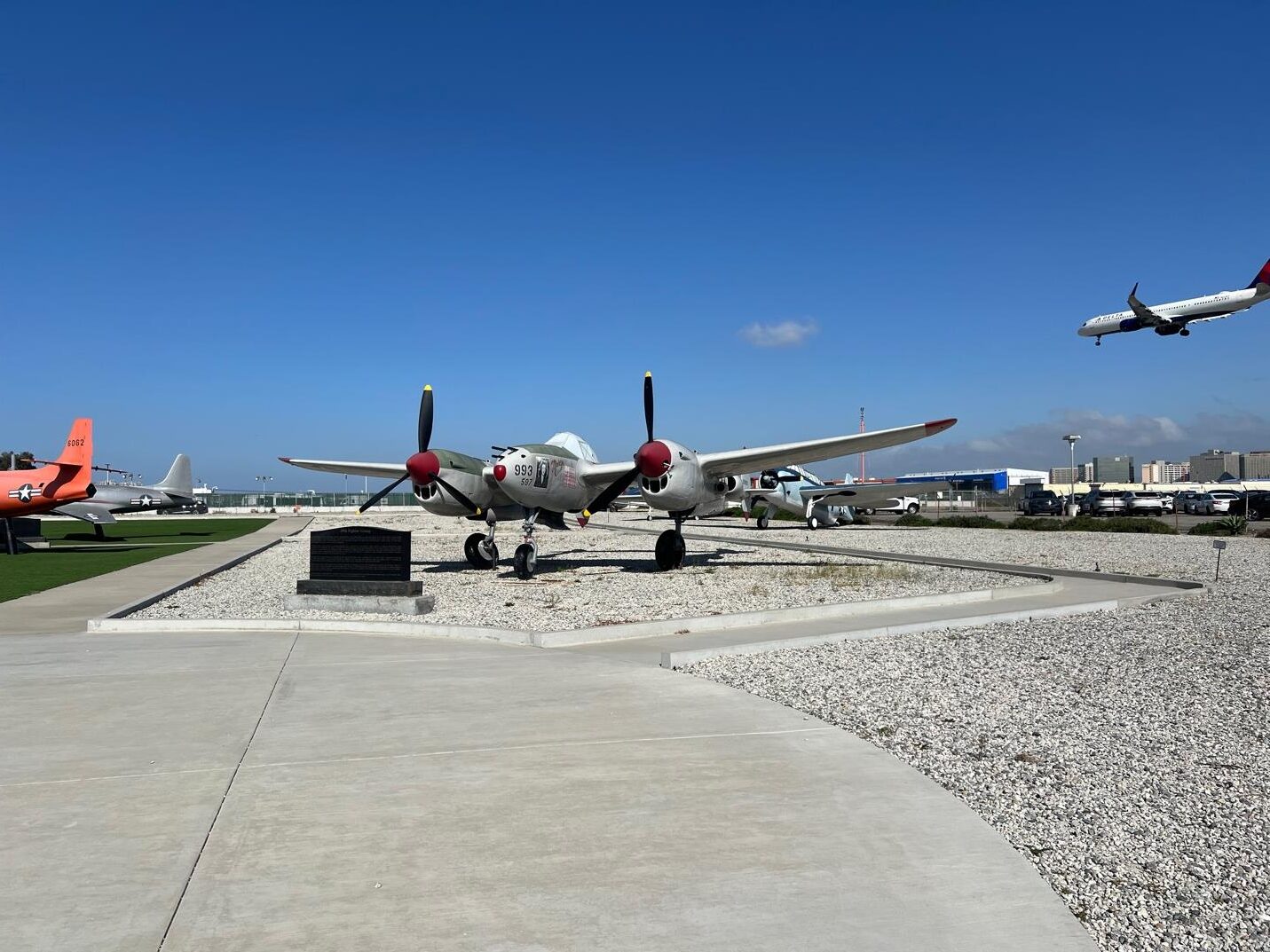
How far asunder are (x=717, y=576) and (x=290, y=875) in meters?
17.0

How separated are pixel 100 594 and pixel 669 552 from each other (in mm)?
11834

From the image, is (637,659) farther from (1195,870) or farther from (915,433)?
(915,433)

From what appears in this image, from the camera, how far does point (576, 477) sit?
21.4 meters

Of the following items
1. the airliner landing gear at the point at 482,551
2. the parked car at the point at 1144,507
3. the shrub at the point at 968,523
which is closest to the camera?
the airliner landing gear at the point at 482,551

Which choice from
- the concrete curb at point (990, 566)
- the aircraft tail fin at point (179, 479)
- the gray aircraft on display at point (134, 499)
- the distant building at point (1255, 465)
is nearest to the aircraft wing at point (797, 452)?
the concrete curb at point (990, 566)

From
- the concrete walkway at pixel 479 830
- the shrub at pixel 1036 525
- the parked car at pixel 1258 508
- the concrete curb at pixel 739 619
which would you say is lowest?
the concrete walkway at pixel 479 830

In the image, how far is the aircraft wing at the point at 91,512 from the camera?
36.0 meters

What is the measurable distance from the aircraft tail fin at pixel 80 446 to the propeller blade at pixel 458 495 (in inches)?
622

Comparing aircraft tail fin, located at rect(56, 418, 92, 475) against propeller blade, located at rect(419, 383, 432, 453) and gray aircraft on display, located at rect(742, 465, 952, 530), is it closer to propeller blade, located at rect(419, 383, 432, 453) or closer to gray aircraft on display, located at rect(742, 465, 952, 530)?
propeller blade, located at rect(419, 383, 432, 453)

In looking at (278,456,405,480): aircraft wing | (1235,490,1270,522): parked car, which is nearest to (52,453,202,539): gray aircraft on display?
(278,456,405,480): aircraft wing

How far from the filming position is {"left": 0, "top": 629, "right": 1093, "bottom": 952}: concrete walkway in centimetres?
340

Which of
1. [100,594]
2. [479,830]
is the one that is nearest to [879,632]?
[479,830]

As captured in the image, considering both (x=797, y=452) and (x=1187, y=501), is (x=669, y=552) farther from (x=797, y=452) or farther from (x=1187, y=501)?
(x=1187, y=501)

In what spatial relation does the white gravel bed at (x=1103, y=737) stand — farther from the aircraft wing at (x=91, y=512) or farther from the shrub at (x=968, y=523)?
the aircraft wing at (x=91, y=512)
